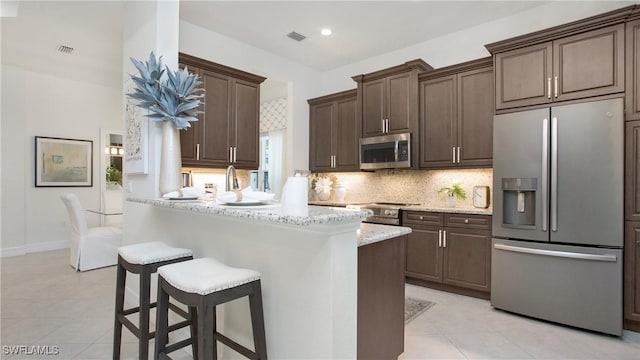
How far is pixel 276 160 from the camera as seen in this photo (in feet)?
20.5

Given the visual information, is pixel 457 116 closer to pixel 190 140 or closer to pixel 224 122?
pixel 224 122

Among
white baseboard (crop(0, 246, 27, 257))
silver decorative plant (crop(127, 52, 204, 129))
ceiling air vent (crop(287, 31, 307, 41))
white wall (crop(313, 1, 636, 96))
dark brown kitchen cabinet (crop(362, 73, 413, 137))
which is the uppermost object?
ceiling air vent (crop(287, 31, 307, 41))

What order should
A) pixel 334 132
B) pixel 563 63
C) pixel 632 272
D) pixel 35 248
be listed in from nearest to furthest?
pixel 632 272
pixel 563 63
pixel 334 132
pixel 35 248

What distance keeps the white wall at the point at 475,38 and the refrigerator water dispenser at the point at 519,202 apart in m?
1.77

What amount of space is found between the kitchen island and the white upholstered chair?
9.76 feet

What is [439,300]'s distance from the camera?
330 centimetres

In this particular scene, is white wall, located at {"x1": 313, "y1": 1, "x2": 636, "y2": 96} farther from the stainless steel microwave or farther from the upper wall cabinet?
the stainless steel microwave

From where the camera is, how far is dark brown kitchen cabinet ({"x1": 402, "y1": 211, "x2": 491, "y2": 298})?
3.29 metres

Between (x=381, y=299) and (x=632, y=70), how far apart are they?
2.69m

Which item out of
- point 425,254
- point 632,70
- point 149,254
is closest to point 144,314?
point 149,254

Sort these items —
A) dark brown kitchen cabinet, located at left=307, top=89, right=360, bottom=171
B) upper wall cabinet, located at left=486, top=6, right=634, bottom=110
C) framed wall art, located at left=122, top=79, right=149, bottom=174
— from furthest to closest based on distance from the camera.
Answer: dark brown kitchen cabinet, located at left=307, top=89, right=360, bottom=171
framed wall art, located at left=122, top=79, right=149, bottom=174
upper wall cabinet, located at left=486, top=6, right=634, bottom=110

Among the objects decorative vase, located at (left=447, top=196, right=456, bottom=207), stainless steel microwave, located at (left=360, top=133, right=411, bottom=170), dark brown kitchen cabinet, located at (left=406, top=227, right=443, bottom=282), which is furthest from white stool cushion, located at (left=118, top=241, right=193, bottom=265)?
decorative vase, located at (left=447, top=196, right=456, bottom=207)

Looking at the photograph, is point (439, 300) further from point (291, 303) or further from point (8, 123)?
point (8, 123)

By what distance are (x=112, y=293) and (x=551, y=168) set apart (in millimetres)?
4369
